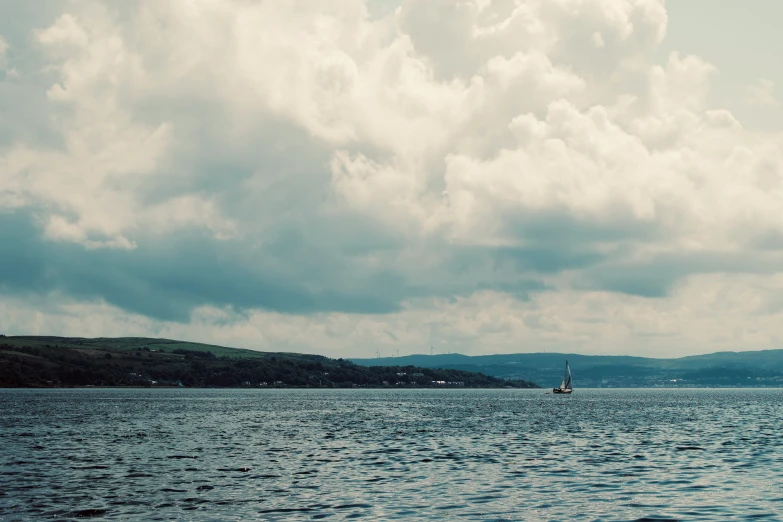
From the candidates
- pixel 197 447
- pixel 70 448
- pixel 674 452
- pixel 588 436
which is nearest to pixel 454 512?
pixel 674 452

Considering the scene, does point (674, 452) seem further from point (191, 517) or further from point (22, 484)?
point (22, 484)

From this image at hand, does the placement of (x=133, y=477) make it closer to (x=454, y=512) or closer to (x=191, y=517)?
(x=191, y=517)

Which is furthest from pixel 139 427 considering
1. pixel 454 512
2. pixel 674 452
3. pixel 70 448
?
pixel 454 512

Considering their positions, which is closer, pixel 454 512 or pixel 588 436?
pixel 454 512

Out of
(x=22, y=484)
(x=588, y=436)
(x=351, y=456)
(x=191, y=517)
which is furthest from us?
(x=588, y=436)

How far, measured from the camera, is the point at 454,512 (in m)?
45.1

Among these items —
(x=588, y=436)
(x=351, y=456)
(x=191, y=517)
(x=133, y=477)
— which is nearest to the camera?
(x=191, y=517)

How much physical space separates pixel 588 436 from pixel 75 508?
6780 cm

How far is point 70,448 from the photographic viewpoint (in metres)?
83.4

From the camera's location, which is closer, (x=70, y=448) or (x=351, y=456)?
(x=351, y=456)

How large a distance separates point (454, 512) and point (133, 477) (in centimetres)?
2668

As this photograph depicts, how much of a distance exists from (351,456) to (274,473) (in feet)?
43.8

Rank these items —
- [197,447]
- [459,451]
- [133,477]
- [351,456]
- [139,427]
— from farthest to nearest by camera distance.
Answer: [139,427]
[197,447]
[459,451]
[351,456]
[133,477]

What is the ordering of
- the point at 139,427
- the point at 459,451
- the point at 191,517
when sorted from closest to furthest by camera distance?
the point at 191,517, the point at 459,451, the point at 139,427
